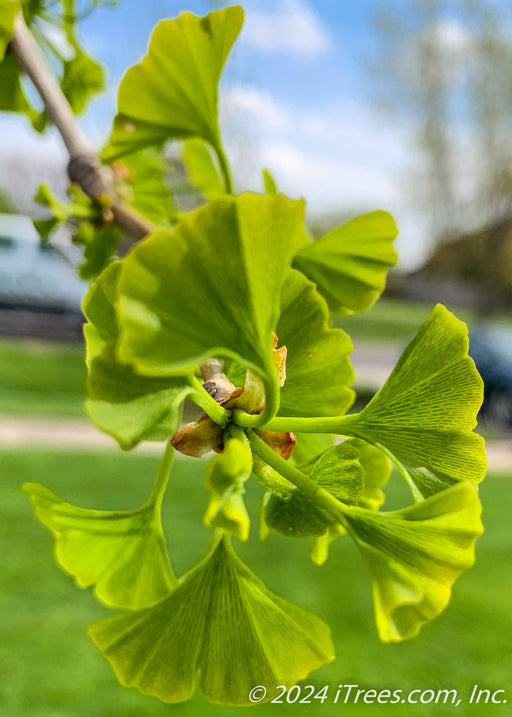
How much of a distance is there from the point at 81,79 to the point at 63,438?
4.89 m

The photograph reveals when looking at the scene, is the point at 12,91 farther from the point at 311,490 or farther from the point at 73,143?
the point at 311,490

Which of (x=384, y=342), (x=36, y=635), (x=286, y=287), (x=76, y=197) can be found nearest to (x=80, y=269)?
(x=76, y=197)

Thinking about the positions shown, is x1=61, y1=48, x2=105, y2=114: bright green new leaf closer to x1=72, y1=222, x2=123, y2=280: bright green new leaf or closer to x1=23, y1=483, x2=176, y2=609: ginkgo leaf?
Answer: x1=72, y1=222, x2=123, y2=280: bright green new leaf

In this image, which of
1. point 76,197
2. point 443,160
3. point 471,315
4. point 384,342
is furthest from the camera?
point 471,315

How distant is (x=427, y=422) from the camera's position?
0.25 metres

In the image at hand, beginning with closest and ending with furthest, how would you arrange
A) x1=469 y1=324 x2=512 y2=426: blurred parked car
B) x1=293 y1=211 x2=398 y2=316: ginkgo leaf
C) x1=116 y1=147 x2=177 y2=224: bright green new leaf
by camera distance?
x1=293 y1=211 x2=398 y2=316: ginkgo leaf < x1=116 y1=147 x2=177 y2=224: bright green new leaf < x1=469 y1=324 x2=512 y2=426: blurred parked car

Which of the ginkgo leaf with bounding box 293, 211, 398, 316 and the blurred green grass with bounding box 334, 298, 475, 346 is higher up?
the ginkgo leaf with bounding box 293, 211, 398, 316

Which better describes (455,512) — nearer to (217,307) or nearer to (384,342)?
(217,307)

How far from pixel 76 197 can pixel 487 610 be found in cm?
300

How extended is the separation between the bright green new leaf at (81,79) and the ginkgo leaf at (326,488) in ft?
1.27

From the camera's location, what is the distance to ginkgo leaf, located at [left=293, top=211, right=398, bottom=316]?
28 centimetres

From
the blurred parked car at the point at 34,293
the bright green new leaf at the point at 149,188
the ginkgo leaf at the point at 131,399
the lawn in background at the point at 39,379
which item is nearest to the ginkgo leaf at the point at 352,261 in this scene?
the ginkgo leaf at the point at 131,399

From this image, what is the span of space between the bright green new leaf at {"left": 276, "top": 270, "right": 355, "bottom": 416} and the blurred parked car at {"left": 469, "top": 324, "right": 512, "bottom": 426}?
17.7 ft

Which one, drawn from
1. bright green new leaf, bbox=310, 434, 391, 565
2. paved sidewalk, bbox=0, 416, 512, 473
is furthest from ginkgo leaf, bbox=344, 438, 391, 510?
paved sidewalk, bbox=0, 416, 512, 473
